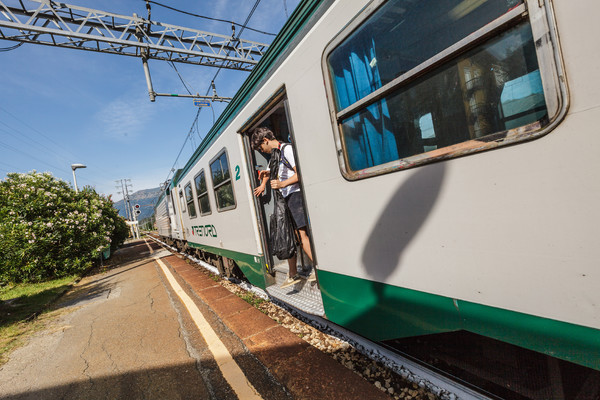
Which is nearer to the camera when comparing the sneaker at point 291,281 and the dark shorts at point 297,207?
the dark shorts at point 297,207

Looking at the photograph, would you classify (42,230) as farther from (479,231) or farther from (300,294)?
(479,231)

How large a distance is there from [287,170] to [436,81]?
189cm

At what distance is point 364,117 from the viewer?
1.82 m

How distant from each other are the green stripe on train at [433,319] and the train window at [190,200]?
533 cm

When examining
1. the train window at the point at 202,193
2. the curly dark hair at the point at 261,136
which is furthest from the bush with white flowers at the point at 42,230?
the curly dark hair at the point at 261,136

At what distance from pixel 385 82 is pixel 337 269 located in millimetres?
1390

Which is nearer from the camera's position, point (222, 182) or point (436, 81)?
point (436, 81)

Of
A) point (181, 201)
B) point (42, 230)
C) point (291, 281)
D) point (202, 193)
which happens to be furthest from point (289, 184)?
point (42, 230)

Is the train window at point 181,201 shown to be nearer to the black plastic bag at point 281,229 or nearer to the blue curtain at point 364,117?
the black plastic bag at point 281,229

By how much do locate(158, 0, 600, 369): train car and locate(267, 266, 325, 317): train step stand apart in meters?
0.15

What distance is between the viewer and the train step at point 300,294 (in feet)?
8.62

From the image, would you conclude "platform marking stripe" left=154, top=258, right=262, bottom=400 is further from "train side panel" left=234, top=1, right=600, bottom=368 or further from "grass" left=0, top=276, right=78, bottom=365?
"grass" left=0, top=276, right=78, bottom=365

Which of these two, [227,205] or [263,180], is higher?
[263,180]

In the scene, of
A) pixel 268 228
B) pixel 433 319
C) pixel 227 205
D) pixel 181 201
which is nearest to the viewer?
pixel 433 319
